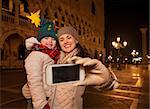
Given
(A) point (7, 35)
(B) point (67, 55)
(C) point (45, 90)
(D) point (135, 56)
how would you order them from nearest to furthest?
(B) point (67, 55)
(C) point (45, 90)
(A) point (7, 35)
(D) point (135, 56)

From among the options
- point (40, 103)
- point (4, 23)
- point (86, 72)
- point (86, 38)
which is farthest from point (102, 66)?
point (86, 38)

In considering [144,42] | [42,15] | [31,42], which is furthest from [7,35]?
[144,42]

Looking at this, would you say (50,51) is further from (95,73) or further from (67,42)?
(95,73)

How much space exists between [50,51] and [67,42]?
0.67ft

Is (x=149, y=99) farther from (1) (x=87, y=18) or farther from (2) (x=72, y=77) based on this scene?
(1) (x=87, y=18)

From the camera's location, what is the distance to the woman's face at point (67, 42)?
1786 mm

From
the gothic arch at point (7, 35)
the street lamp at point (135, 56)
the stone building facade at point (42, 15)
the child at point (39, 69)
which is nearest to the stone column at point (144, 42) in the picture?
the street lamp at point (135, 56)

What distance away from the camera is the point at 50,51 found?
75.9 inches

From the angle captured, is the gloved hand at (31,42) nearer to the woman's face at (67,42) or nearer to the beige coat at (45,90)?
the beige coat at (45,90)

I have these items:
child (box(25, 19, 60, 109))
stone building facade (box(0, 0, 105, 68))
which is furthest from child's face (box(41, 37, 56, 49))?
stone building facade (box(0, 0, 105, 68))

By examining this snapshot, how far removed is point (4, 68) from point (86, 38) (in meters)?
20.4

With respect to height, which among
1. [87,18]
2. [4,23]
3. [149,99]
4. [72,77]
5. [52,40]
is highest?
[87,18]

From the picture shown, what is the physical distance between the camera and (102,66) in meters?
1.31

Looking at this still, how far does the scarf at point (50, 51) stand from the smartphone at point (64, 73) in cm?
46
